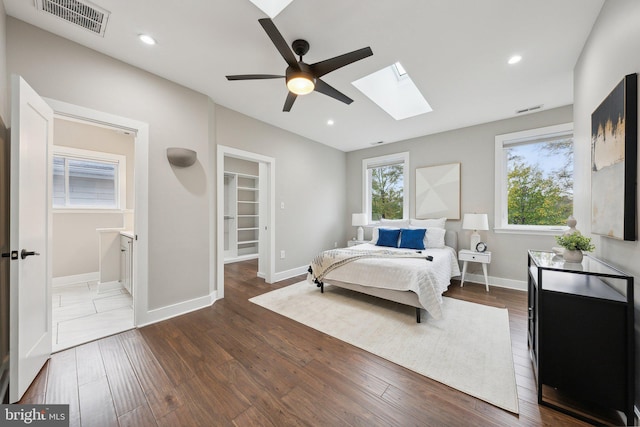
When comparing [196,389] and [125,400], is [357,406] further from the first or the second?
[125,400]

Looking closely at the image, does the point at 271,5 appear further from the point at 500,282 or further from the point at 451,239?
the point at 500,282

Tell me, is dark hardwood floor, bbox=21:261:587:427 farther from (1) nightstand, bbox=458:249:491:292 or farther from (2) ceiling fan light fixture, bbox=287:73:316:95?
(2) ceiling fan light fixture, bbox=287:73:316:95

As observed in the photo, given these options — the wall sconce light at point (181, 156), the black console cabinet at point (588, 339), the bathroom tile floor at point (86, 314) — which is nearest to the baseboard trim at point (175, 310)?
the bathroom tile floor at point (86, 314)

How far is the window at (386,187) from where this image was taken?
4.97 m

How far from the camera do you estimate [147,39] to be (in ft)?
6.93

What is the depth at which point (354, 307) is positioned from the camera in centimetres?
Result: 303

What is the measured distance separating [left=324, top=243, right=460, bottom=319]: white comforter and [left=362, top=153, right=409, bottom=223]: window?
5.77 ft

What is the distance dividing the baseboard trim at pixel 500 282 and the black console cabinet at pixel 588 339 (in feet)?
8.17

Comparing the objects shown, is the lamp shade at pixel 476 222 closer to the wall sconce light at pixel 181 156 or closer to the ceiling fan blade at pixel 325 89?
the ceiling fan blade at pixel 325 89

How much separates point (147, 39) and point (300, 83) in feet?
4.75

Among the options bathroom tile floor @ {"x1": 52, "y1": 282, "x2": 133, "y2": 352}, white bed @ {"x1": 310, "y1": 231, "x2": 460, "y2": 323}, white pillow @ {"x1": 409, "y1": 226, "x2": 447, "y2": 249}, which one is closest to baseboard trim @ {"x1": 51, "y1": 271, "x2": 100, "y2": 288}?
bathroom tile floor @ {"x1": 52, "y1": 282, "x2": 133, "y2": 352}

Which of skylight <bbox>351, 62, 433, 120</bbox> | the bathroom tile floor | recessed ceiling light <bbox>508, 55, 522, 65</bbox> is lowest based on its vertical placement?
the bathroom tile floor

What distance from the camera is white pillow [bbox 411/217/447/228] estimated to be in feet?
14.1

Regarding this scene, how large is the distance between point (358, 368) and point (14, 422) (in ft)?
6.82
